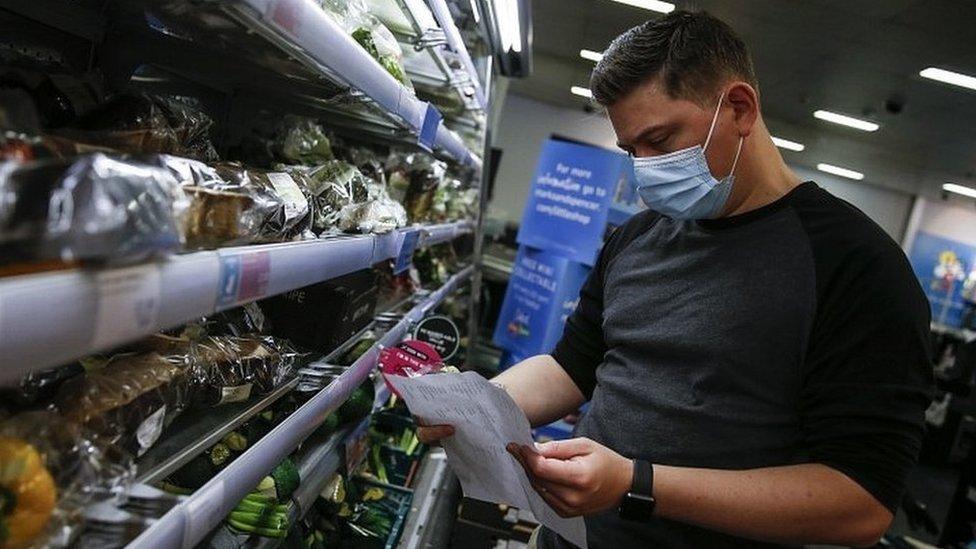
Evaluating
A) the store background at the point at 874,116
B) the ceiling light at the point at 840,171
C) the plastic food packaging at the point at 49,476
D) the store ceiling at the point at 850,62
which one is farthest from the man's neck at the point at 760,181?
the ceiling light at the point at 840,171

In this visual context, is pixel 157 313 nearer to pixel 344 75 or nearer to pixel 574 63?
pixel 344 75

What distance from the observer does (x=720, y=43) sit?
1315 millimetres

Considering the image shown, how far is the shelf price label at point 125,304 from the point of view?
57 cm

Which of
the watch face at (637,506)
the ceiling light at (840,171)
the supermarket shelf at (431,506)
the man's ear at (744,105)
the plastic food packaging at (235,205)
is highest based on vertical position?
the ceiling light at (840,171)

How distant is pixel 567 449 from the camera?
45.6 inches

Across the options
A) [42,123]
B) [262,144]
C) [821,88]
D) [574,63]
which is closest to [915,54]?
[821,88]

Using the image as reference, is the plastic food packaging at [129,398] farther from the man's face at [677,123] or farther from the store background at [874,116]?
the store background at [874,116]

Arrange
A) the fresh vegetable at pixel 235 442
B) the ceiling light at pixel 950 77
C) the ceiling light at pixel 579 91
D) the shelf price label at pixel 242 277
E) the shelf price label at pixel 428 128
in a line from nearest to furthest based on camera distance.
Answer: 1. the shelf price label at pixel 242 277
2. the fresh vegetable at pixel 235 442
3. the shelf price label at pixel 428 128
4. the ceiling light at pixel 950 77
5. the ceiling light at pixel 579 91

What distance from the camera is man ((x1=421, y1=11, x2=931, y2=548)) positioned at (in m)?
1.11

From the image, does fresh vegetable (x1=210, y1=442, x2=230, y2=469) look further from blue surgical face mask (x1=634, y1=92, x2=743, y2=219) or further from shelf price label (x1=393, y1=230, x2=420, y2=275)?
blue surgical face mask (x1=634, y1=92, x2=743, y2=219)

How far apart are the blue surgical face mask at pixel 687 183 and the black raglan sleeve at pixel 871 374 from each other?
0.28 m

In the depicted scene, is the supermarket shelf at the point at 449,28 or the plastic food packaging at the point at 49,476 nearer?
the plastic food packaging at the point at 49,476

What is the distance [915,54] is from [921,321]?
6.20 m

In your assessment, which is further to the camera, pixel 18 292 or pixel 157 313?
pixel 157 313
